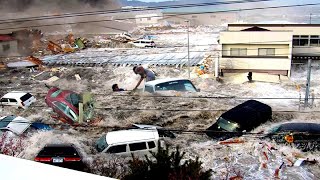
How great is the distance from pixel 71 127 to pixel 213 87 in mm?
8102

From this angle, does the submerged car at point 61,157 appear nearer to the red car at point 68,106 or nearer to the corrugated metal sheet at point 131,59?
the red car at point 68,106

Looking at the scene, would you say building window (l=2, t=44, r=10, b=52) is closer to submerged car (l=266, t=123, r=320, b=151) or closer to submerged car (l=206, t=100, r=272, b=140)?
submerged car (l=206, t=100, r=272, b=140)

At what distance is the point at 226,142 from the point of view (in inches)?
405

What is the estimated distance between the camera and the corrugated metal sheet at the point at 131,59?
880 inches

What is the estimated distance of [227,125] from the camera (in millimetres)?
10977

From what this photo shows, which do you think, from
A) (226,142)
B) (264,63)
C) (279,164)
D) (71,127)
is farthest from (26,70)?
(279,164)

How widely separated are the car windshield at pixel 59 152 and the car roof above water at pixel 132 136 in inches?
40.0

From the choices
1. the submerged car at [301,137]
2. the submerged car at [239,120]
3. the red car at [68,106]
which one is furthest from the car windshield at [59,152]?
the submerged car at [301,137]

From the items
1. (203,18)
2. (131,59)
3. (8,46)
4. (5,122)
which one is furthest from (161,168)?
(203,18)

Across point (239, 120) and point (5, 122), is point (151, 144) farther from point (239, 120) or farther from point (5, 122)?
point (5, 122)

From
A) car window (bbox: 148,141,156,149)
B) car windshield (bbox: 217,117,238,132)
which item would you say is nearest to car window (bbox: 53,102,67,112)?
car window (bbox: 148,141,156,149)

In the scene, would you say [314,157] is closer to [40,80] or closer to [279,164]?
[279,164]

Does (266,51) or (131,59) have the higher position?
(266,51)

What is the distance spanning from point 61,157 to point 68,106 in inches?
171
